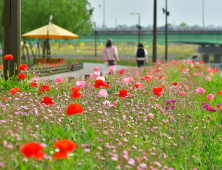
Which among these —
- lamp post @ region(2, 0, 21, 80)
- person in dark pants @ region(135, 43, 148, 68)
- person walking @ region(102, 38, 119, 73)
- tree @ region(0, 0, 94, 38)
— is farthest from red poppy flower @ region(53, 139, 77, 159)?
tree @ region(0, 0, 94, 38)

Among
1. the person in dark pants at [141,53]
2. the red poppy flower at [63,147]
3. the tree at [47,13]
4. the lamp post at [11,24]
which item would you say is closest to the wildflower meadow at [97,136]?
the red poppy flower at [63,147]

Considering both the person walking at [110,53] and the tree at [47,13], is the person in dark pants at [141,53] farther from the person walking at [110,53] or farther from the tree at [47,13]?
the tree at [47,13]

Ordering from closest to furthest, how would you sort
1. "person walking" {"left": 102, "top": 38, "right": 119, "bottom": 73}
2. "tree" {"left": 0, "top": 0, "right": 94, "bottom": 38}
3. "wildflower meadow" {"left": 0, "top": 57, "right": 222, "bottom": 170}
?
1. "wildflower meadow" {"left": 0, "top": 57, "right": 222, "bottom": 170}
2. "person walking" {"left": 102, "top": 38, "right": 119, "bottom": 73}
3. "tree" {"left": 0, "top": 0, "right": 94, "bottom": 38}

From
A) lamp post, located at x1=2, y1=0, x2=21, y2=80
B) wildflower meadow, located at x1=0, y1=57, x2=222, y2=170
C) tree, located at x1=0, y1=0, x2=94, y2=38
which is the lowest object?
wildflower meadow, located at x1=0, y1=57, x2=222, y2=170

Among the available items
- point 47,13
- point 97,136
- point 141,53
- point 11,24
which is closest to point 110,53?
point 141,53

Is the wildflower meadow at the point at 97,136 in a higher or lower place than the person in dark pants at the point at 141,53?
lower

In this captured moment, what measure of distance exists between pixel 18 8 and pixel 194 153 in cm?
553

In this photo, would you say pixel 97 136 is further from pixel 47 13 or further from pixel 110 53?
pixel 47 13

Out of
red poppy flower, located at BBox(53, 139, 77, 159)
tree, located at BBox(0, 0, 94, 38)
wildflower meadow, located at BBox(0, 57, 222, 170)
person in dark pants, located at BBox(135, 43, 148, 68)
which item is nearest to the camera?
red poppy flower, located at BBox(53, 139, 77, 159)

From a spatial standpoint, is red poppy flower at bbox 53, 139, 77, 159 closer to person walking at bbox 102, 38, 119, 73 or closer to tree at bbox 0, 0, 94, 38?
person walking at bbox 102, 38, 119, 73

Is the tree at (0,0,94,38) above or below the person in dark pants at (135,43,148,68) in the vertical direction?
above

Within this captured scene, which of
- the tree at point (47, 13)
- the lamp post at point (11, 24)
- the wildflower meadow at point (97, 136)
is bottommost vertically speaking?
the wildflower meadow at point (97, 136)

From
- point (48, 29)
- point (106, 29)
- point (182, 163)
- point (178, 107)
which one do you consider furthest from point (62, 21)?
point (106, 29)

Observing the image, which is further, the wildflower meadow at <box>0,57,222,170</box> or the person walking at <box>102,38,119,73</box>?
the person walking at <box>102,38,119,73</box>
